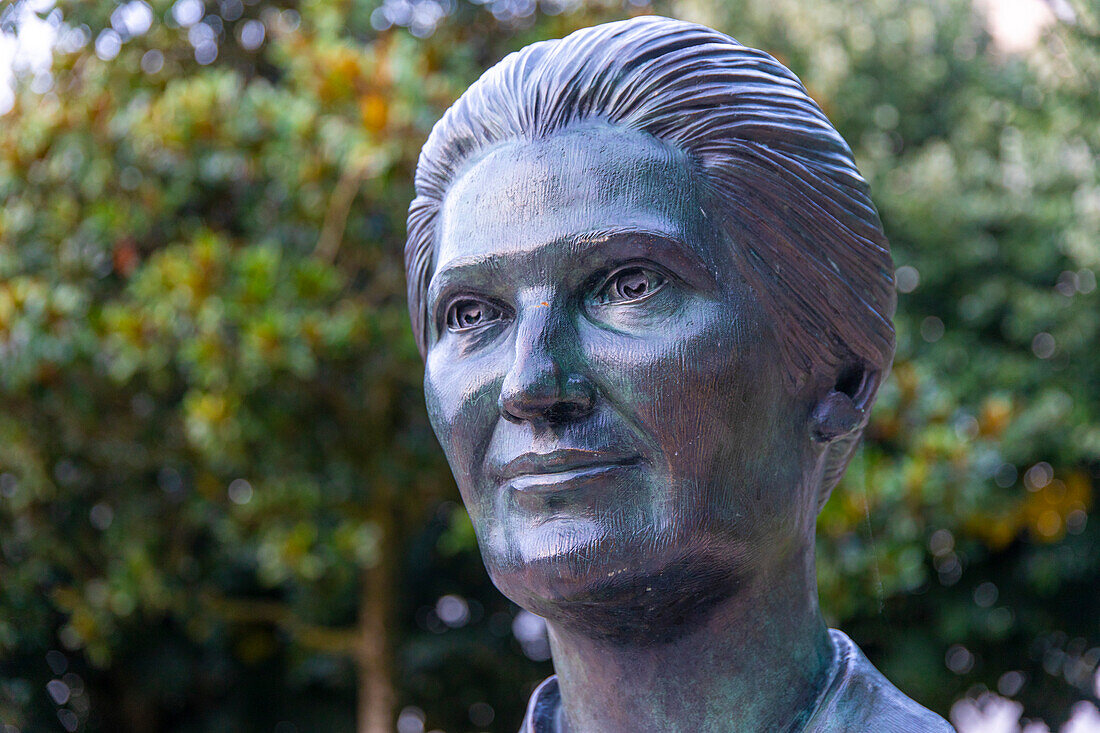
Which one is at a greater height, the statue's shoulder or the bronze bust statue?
the bronze bust statue

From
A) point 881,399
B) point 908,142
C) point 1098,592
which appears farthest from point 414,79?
point 1098,592

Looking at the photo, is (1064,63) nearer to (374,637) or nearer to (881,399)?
(881,399)

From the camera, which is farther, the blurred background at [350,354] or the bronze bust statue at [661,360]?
the blurred background at [350,354]

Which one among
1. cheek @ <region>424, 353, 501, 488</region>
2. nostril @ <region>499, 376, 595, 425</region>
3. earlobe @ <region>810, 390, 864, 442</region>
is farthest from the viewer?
earlobe @ <region>810, 390, 864, 442</region>

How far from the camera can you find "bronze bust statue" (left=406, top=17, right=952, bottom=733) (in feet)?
5.62

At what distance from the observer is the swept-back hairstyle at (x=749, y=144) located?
5.96 ft

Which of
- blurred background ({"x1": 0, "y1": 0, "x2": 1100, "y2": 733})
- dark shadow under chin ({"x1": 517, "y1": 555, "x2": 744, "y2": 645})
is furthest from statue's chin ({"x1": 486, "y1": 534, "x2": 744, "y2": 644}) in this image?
blurred background ({"x1": 0, "y1": 0, "x2": 1100, "y2": 733})

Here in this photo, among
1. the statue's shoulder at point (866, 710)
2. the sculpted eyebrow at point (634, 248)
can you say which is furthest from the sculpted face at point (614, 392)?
the statue's shoulder at point (866, 710)

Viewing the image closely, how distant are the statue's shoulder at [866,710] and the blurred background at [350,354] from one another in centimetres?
305

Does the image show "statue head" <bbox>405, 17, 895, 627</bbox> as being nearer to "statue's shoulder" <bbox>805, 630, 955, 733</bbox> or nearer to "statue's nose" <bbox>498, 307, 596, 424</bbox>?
"statue's nose" <bbox>498, 307, 596, 424</bbox>

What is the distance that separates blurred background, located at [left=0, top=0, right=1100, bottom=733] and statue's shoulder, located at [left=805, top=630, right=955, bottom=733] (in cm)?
305

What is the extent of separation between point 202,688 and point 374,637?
2.05m

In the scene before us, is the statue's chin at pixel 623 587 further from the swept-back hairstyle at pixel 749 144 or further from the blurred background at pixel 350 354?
the blurred background at pixel 350 354

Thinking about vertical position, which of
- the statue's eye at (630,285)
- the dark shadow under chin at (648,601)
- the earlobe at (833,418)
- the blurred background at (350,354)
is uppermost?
the statue's eye at (630,285)
